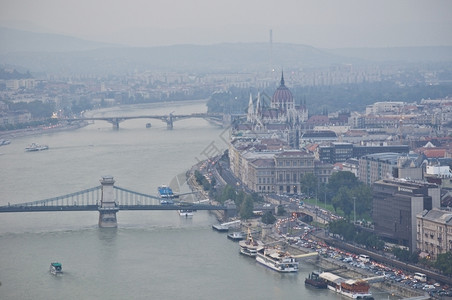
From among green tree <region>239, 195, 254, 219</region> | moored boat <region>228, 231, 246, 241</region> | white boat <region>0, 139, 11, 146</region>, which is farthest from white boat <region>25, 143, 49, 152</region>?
moored boat <region>228, 231, 246, 241</region>

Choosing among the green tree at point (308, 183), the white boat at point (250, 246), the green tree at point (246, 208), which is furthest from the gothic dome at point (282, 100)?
the white boat at point (250, 246)

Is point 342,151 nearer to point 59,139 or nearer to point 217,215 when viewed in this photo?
point 217,215

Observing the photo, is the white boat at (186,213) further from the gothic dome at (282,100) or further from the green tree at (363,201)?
the gothic dome at (282,100)

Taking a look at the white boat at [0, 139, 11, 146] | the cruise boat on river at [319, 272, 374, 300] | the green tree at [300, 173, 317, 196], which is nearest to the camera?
the cruise boat on river at [319, 272, 374, 300]

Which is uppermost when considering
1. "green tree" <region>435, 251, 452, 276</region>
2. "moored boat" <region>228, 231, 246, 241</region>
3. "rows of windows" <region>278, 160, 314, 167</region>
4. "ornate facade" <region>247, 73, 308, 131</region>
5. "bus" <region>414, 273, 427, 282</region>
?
"ornate facade" <region>247, 73, 308, 131</region>

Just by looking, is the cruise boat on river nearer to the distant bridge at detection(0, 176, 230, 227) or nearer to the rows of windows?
the distant bridge at detection(0, 176, 230, 227)

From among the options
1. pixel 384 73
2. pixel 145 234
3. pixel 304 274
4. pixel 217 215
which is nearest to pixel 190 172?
pixel 217 215
